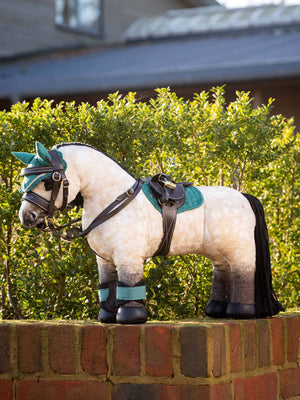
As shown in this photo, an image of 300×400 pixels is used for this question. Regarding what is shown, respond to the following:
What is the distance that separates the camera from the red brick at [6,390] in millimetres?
3295

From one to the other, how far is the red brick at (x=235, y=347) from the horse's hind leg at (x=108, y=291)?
510mm

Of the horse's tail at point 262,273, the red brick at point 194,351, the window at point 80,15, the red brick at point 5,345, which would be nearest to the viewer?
the red brick at point 194,351

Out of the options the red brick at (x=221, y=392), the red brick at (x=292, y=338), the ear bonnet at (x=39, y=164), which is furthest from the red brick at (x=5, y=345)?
the red brick at (x=292, y=338)

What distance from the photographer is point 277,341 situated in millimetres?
3588

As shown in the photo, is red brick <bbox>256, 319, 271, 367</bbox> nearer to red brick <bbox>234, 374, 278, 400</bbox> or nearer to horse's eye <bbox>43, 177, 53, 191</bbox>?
red brick <bbox>234, 374, 278, 400</bbox>

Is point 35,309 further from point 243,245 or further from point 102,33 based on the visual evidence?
point 102,33

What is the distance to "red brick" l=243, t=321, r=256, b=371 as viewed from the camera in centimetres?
333

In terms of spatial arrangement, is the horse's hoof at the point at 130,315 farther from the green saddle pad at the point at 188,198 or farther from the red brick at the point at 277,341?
the red brick at the point at 277,341

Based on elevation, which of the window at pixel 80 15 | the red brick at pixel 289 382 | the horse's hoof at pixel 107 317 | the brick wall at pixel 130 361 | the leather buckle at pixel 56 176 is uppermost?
the window at pixel 80 15

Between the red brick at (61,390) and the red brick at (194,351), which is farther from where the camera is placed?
the red brick at (61,390)

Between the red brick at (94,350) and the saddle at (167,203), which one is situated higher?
the saddle at (167,203)

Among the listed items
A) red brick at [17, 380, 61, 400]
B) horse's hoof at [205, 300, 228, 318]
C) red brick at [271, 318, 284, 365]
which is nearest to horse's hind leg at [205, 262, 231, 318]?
horse's hoof at [205, 300, 228, 318]

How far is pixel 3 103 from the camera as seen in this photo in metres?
11.7

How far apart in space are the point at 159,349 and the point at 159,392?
6.8 inches
